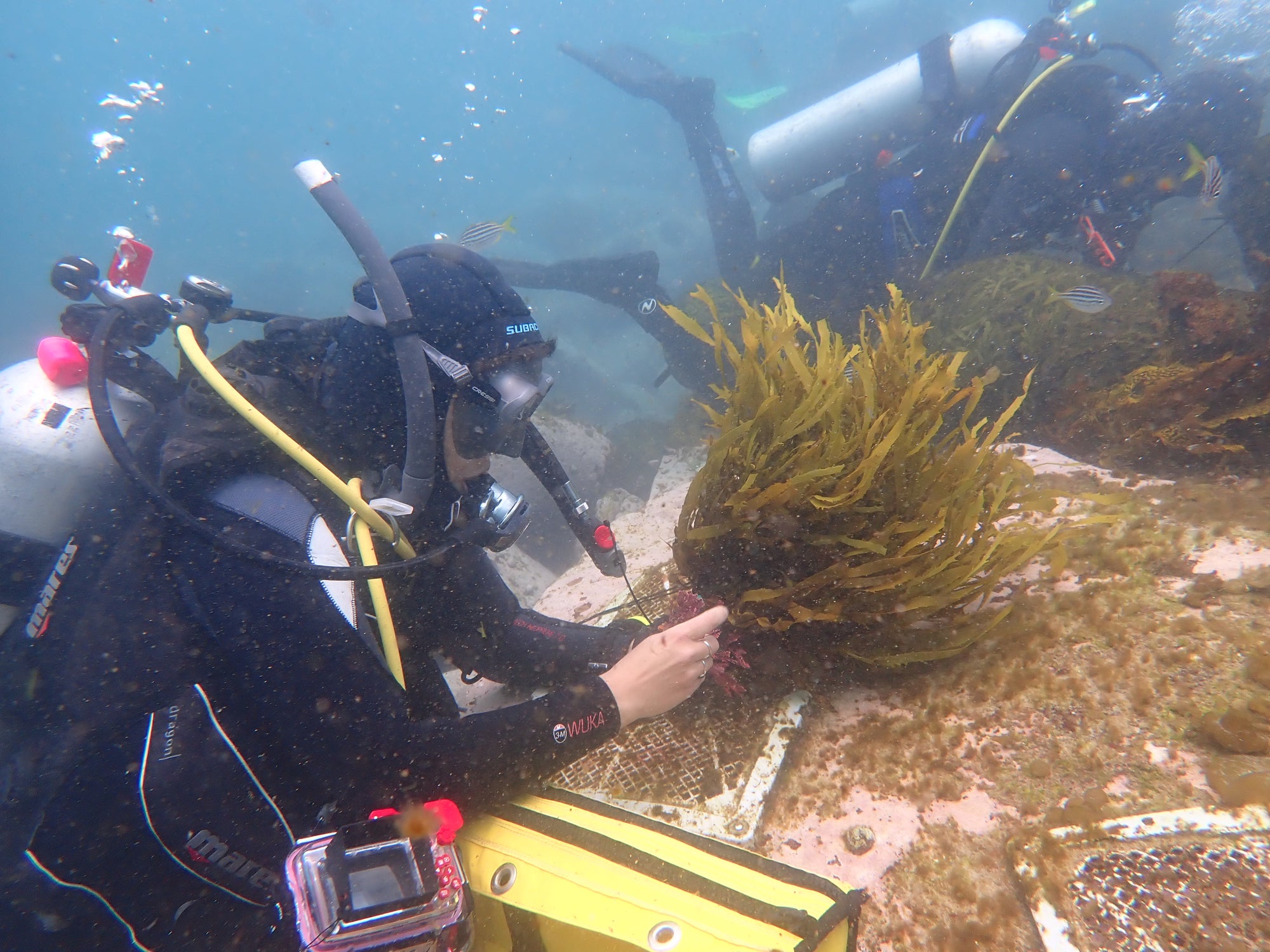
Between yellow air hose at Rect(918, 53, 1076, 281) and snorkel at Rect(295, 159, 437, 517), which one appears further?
yellow air hose at Rect(918, 53, 1076, 281)

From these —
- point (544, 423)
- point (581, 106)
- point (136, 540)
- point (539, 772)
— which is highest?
point (581, 106)

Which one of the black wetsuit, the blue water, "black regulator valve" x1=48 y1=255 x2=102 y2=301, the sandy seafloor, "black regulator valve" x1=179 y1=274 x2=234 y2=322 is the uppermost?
the blue water

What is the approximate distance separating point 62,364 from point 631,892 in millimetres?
2695

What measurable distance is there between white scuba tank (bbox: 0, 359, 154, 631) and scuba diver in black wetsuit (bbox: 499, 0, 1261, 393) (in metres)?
6.30

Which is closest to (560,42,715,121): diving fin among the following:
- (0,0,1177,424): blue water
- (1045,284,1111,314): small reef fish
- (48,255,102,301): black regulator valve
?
(0,0,1177,424): blue water

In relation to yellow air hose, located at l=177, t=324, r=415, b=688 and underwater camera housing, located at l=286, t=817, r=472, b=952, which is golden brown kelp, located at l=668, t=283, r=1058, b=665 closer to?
yellow air hose, located at l=177, t=324, r=415, b=688

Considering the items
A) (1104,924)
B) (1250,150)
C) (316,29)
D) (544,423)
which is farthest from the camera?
(316,29)

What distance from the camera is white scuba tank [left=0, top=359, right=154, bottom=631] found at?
1.89 m

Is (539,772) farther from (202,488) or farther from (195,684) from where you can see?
(202,488)

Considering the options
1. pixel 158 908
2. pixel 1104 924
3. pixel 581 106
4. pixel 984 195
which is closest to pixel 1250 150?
pixel 984 195

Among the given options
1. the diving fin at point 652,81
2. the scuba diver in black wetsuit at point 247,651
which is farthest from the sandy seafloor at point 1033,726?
the diving fin at point 652,81

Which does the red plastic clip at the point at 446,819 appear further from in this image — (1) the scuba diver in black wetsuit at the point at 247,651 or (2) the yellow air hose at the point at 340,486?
(2) the yellow air hose at the point at 340,486

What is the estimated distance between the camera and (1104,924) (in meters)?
1.36

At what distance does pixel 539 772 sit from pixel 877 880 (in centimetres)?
108
